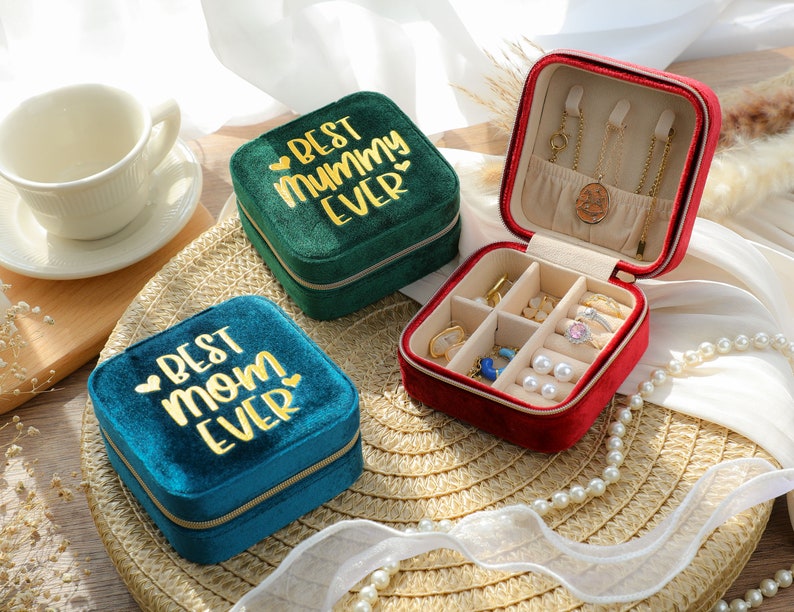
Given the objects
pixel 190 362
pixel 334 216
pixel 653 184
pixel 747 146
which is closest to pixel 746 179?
pixel 747 146

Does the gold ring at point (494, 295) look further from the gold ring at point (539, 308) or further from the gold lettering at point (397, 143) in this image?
the gold lettering at point (397, 143)

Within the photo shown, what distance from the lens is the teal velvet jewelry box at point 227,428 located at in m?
1.10

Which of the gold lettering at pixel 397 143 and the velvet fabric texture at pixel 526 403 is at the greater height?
the gold lettering at pixel 397 143

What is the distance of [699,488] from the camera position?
1.16 m

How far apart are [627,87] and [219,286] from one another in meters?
0.68

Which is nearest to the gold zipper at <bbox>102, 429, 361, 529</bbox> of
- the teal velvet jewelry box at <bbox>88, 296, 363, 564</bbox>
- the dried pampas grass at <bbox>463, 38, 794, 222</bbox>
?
the teal velvet jewelry box at <bbox>88, 296, 363, 564</bbox>

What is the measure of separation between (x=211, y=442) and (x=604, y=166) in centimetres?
70

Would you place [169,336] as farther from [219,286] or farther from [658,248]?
[658,248]

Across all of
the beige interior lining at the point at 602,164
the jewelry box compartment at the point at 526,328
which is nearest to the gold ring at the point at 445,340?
the jewelry box compartment at the point at 526,328

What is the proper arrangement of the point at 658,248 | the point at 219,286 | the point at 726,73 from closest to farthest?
1. the point at 658,248
2. the point at 219,286
3. the point at 726,73

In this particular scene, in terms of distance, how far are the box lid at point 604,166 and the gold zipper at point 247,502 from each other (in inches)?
17.7

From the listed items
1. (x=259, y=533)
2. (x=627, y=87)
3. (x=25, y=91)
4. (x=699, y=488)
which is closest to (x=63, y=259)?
(x=25, y=91)

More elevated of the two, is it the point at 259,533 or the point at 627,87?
the point at 627,87

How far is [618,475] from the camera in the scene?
1.22 metres
